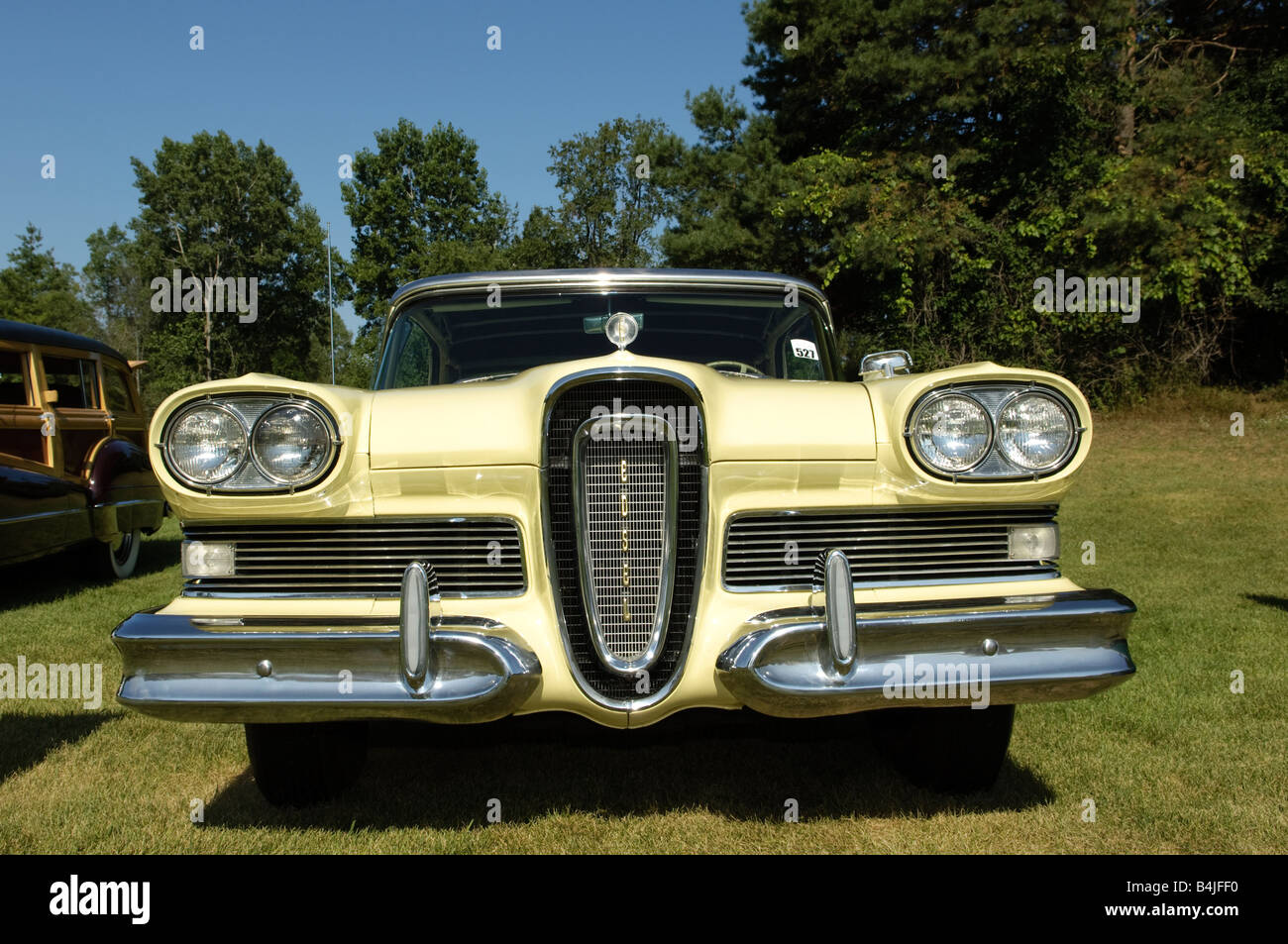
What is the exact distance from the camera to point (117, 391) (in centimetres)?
811

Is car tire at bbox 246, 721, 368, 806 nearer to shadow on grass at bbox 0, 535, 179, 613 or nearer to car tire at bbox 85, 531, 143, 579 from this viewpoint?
shadow on grass at bbox 0, 535, 179, 613

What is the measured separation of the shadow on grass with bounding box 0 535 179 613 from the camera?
267 inches

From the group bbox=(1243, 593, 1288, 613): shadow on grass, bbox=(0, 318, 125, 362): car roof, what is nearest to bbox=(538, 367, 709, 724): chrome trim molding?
bbox=(1243, 593, 1288, 613): shadow on grass

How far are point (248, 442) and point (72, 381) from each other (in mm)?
6345

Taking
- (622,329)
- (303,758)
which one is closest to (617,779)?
(303,758)

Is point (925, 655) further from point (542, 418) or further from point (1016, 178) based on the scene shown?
point (1016, 178)

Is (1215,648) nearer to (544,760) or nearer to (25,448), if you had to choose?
(544,760)

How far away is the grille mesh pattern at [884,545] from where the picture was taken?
2.38 metres

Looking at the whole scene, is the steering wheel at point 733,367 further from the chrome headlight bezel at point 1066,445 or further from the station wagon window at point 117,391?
the station wagon window at point 117,391

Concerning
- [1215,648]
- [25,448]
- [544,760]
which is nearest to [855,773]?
[544,760]

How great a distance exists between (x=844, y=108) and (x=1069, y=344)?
654 centimetres

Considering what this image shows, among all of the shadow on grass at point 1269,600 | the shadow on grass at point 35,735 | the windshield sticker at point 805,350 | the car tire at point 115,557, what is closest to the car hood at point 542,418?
the windshield sticker at point 805,350

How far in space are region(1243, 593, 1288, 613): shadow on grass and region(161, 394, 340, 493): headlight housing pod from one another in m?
6.07

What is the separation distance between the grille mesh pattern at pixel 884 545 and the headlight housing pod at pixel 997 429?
0.15m
